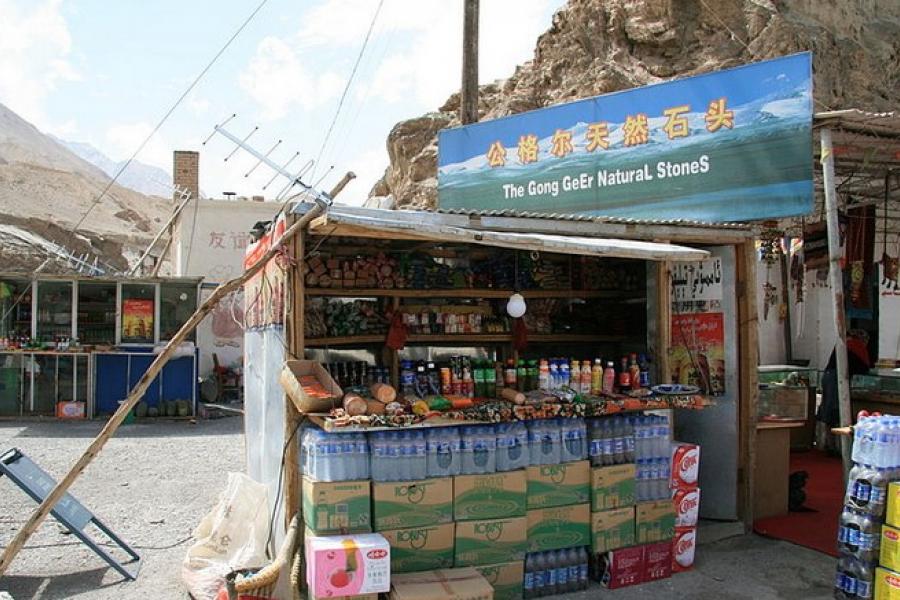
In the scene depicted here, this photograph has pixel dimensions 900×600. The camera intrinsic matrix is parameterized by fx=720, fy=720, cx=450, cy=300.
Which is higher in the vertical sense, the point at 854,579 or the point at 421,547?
the point at 421,547

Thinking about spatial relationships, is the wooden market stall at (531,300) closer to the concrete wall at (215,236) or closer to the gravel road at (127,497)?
the gravel road at (127,497)

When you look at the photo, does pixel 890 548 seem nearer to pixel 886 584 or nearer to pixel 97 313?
pixel 886 584

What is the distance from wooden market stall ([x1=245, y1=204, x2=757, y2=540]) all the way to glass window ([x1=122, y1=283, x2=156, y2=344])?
28.6 ft

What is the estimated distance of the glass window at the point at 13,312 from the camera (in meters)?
14.8

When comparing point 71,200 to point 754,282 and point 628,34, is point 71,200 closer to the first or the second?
point 628,34

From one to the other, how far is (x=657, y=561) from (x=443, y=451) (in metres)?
2.17

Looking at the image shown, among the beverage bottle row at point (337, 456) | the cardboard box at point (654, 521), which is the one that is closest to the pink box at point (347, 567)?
the beverage bottle row at point (337, 456)

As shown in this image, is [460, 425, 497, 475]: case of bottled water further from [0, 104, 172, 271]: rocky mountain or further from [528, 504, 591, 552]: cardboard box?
[0, 104, 172, 271]: rocky mountain

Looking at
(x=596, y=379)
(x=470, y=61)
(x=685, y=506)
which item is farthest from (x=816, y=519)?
(x=470, y=61)

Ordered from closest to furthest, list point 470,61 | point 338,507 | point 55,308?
point 338,507
point 470,61
point 55,308

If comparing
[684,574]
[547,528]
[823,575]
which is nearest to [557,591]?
[547,528]

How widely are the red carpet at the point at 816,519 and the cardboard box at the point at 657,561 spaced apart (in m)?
1.53

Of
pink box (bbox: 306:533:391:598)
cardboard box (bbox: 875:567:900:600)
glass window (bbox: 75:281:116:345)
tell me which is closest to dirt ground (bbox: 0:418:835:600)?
cardboard box (bbox: 875:567:900:600)

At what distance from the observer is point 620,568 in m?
5.84
